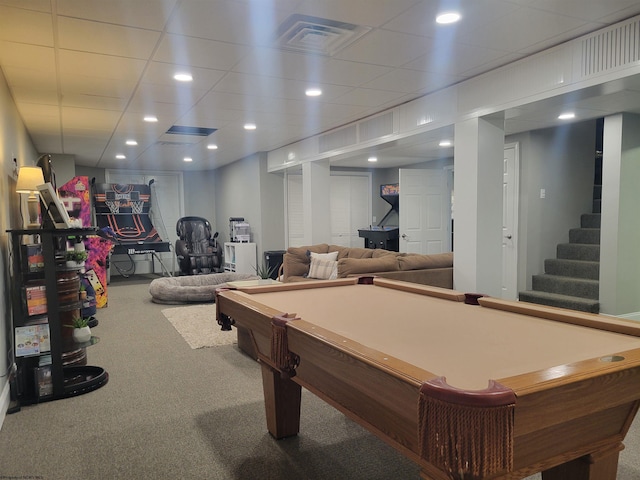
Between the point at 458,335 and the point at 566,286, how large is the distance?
16.0 ft

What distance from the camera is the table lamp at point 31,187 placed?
11.7 feet

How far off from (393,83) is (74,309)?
337 centimetres

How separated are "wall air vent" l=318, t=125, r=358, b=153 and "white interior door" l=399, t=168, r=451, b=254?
146 cm

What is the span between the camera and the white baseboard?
2.87 m

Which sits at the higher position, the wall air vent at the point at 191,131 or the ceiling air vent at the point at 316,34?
the ceiling air vent at the point at 316,34

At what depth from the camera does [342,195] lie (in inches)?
389

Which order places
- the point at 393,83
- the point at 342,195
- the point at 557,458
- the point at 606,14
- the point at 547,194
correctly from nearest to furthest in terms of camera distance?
the point at 557,458 → the point at 606,14 → the point at 393,83 → the point at 547,194 → the point at 342,195

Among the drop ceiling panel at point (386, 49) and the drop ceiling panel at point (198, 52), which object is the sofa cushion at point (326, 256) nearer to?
the drop ceiling panel at point (386, 49)

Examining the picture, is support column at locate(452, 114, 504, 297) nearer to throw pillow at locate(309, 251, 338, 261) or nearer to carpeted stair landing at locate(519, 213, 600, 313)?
carpeted stair landing at locate(519, 213, 600, 313)

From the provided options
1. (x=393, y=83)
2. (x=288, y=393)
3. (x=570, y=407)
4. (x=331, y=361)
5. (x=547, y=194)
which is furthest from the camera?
(x=547, y=194)

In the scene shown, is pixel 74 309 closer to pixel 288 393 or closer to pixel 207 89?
pixel 288 393

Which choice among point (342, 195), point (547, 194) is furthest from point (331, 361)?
point (342, 195)

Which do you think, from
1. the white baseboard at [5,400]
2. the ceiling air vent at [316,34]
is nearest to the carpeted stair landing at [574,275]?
the ceiling air vent at [316,34]

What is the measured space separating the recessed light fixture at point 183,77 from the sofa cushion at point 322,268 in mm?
3025
